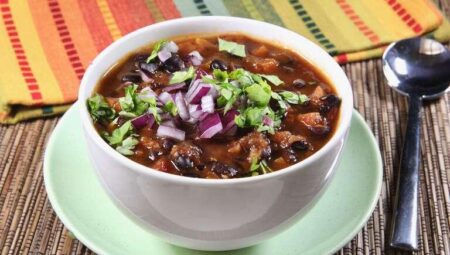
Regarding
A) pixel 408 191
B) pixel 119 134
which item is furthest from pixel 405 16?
pixel 119 134

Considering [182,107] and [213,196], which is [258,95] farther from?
[213,196]

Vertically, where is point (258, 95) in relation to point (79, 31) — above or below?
above

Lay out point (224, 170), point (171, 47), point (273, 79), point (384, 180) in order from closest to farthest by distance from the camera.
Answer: point (224, 170) → point (273, 79) → point (171, 47) → point (384, 180)

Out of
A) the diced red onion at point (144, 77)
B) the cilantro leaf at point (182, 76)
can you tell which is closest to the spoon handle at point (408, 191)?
the cilantro leaf at point (182, 76)

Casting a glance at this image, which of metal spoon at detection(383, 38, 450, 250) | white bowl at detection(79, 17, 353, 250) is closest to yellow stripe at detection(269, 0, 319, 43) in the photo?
metal spoon at detection(383, 38, 450, 250)

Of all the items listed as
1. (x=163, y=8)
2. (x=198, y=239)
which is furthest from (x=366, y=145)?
(x=163, y=8)

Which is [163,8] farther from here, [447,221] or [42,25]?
[447,221]

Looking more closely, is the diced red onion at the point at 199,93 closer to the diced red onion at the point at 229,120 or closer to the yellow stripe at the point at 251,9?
the diced red onion at the point at 229,120

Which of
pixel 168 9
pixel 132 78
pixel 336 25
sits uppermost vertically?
pixel 132 78
